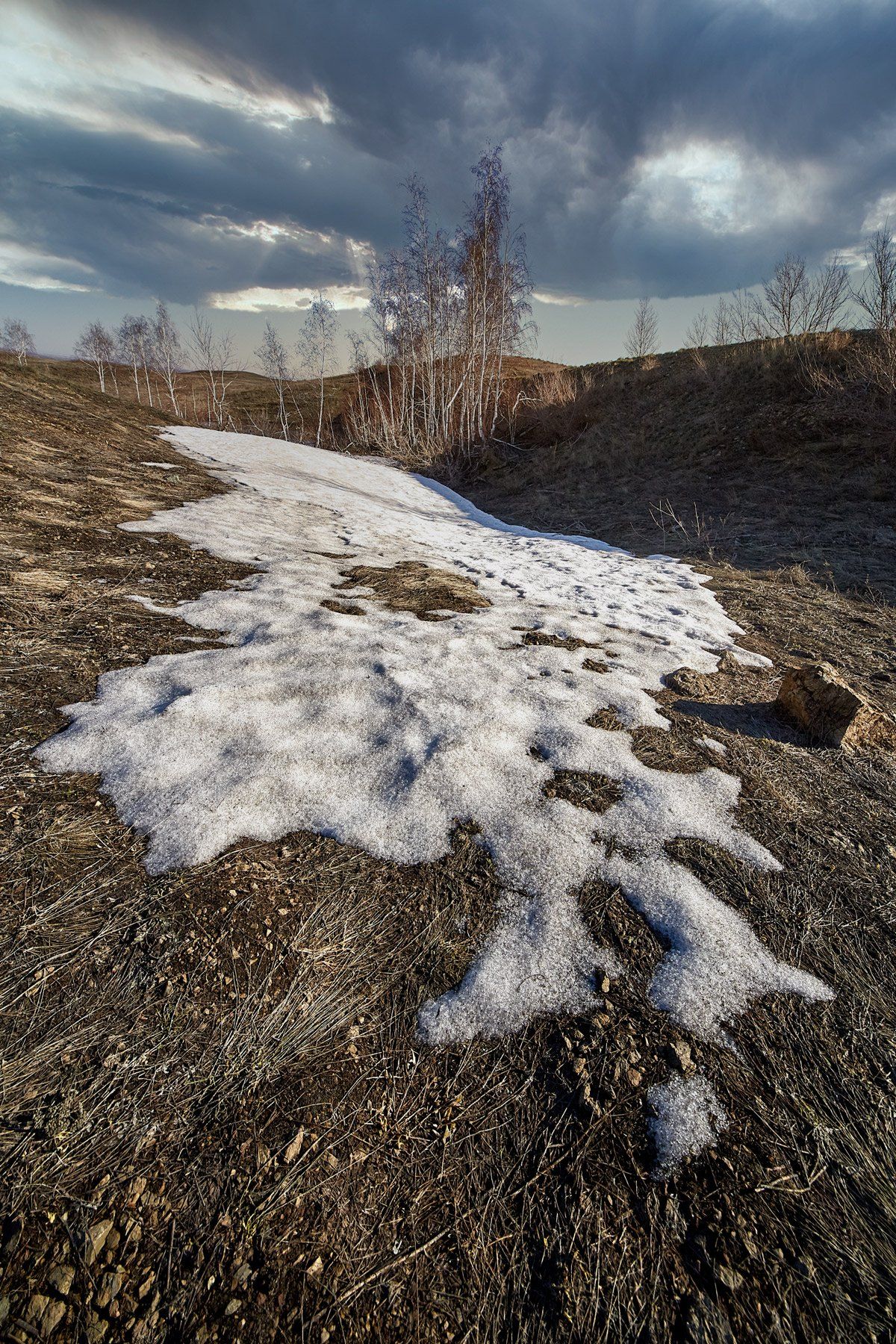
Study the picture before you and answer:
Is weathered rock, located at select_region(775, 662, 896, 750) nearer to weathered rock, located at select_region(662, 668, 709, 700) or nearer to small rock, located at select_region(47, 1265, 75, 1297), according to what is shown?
weathered rock, located at select_region(662, 668, 709, 700)

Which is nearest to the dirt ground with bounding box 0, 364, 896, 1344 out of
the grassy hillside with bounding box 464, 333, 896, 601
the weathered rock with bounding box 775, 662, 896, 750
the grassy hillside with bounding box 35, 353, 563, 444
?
the weathered rock with bounding box 775, 662, 896, 750

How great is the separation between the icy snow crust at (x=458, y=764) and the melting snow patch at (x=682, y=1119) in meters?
0.18

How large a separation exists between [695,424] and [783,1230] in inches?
625

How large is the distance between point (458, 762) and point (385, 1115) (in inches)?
51.7

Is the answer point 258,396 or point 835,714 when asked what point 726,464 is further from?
point 258,396

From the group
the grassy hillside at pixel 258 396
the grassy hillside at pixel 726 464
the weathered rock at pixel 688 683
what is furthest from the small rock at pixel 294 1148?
the grassy hillside at pixel 258 396

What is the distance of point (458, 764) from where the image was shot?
7.89 feet

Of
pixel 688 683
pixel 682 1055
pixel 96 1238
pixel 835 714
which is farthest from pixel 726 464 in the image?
pixel 96 1238

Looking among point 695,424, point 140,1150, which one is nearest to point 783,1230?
point 140,1150

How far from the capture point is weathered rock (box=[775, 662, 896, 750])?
287 centimetres

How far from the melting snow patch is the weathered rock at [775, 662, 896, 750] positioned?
2.18 meters

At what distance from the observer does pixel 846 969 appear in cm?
170

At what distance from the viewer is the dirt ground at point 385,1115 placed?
3.35 ft

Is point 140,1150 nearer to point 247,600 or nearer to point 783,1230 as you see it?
point 783,1230
